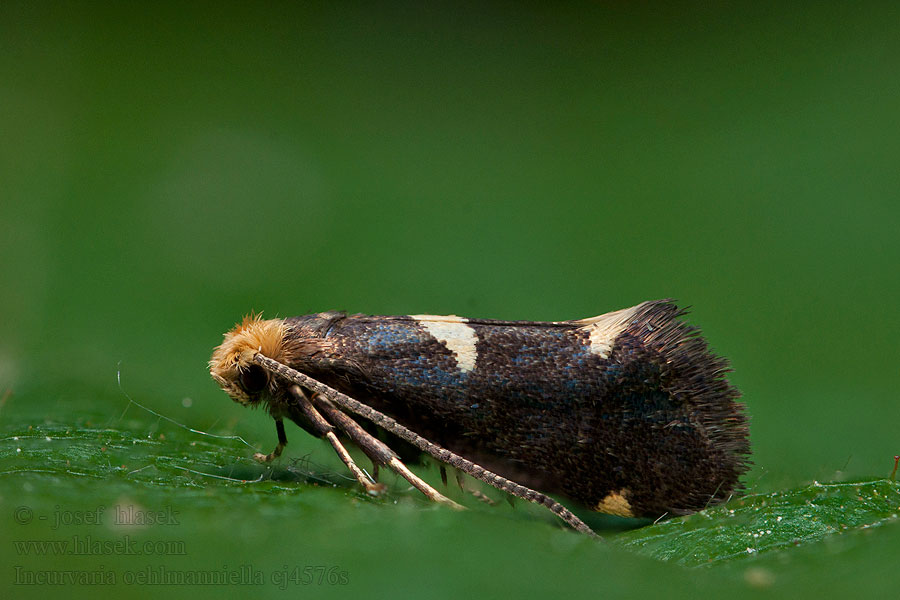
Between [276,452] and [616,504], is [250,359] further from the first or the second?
[616,504]

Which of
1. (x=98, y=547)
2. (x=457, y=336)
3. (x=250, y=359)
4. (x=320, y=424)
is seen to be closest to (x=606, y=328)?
(x=457, y=336)

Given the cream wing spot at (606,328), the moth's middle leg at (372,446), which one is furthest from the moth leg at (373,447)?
the cream wing spot at (606,328)

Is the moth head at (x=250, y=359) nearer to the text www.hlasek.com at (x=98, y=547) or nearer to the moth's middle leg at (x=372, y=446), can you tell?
the moth's middle leg at (x=372, y=446)

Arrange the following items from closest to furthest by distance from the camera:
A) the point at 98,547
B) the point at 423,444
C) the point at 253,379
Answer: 1. the point at 98,547
2. the point at 423,444
3. the point at 253,379

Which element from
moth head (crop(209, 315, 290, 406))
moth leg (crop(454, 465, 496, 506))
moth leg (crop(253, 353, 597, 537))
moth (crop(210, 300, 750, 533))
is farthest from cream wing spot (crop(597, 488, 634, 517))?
moth head (crop(209, 315, 290, 406))

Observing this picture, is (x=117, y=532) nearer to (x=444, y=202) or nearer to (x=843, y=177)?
(x=444, y=202)

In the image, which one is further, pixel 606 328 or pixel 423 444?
pixel 606 328

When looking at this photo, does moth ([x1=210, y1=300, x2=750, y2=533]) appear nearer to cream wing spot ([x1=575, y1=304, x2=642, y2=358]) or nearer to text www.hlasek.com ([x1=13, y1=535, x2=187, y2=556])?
cream wing spot ([x1=575, y1=304, x2=642, y2=358])
